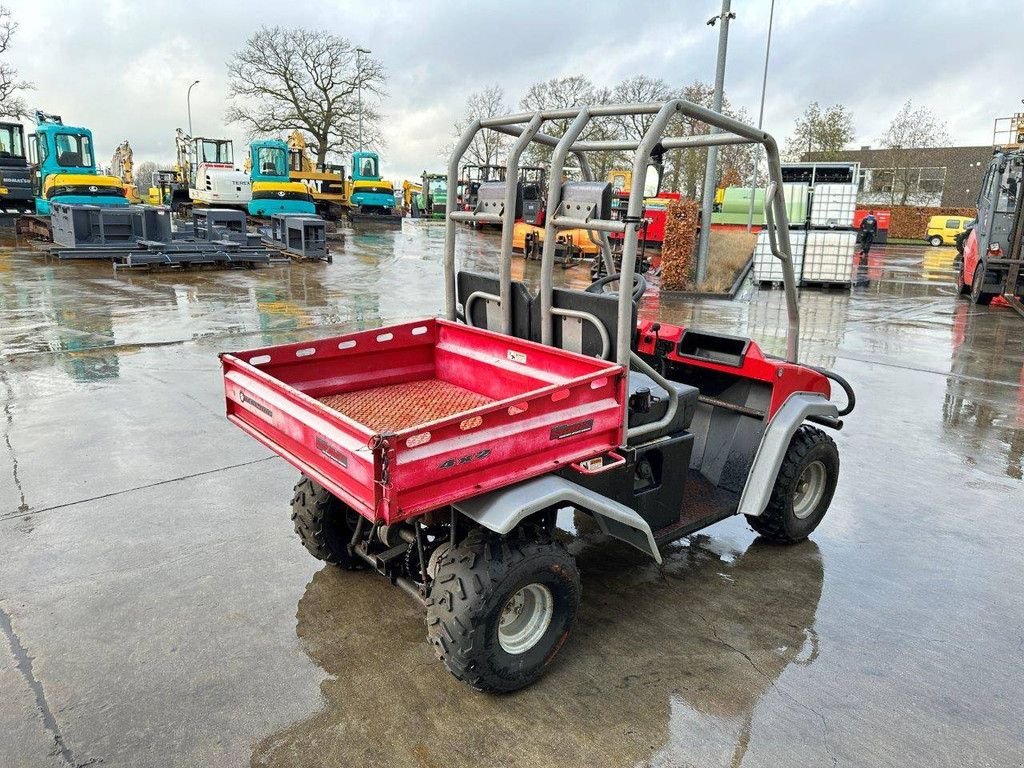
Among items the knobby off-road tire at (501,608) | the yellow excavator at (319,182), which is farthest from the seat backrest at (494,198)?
the yellow excavator at (319,182)

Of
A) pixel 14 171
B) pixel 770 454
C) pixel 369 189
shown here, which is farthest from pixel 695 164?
pixel 770 454

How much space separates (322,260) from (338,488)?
1617 centimetres

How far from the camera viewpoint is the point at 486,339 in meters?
3.52

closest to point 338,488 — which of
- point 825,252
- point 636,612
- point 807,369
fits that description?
point 636,612

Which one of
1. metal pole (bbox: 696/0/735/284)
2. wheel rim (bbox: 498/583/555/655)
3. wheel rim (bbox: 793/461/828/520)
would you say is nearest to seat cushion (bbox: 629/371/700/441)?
wheel rim (bbox: 498/583/555/655)

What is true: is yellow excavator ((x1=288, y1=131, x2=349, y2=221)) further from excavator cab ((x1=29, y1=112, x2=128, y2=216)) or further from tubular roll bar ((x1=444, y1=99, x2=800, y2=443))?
tubular roll bar ((x1=444, y1=99, x2=800, y2=443))

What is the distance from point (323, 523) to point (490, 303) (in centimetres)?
131

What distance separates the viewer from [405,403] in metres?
3.50

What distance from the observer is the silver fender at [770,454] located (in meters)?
3.59

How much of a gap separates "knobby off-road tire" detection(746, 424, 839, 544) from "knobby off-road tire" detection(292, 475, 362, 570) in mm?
2106

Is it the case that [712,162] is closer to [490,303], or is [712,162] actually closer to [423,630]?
[490,303]

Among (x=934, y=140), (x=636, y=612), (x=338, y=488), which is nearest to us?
(x=338, y=488)

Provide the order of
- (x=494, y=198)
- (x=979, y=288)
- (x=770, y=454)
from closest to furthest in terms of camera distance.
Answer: (x=494, y=198), (x=770, y=454), (x=979, y=288)

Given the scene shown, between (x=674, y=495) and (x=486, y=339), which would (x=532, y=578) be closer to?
(x=674, y=495)
